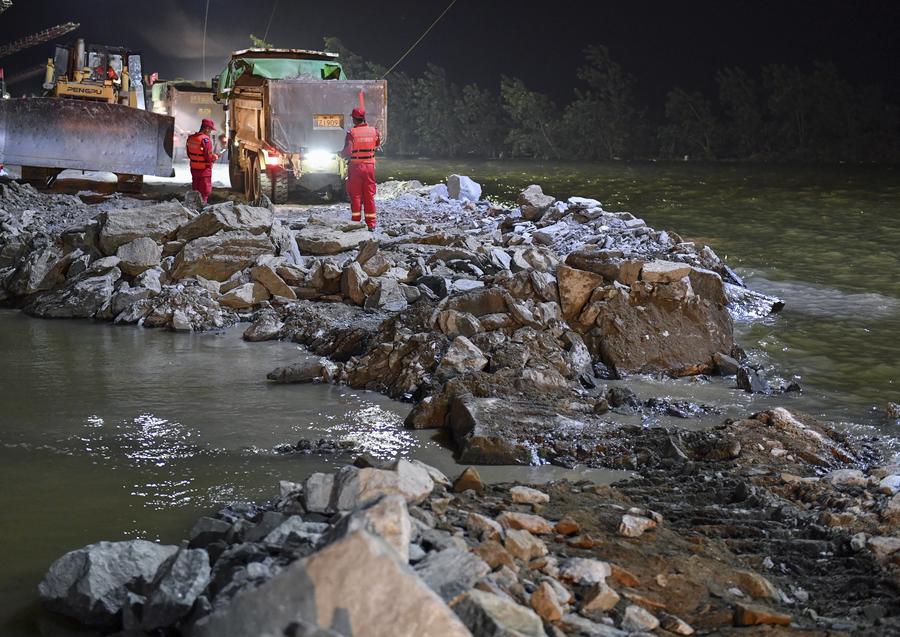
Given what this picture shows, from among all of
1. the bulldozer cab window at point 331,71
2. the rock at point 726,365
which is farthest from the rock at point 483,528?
the bulldozer cab window at point 331,71

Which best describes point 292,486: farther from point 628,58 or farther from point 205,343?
point 628,58

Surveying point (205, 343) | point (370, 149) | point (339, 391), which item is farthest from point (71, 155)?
point (339, 391)

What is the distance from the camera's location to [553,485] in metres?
5.00

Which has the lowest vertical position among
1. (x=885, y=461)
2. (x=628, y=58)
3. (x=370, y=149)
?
(x=885, y=461)

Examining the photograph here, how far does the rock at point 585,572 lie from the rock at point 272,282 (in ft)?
20.4

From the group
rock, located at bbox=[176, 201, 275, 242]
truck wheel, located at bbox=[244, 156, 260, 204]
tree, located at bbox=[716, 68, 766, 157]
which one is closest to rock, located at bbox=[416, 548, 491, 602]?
rock, located at bbox=[176, 201, 275, 242]

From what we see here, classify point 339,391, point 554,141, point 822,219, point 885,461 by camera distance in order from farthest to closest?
point 554,141 < point 822,219 < point 339,391 < point 885,461

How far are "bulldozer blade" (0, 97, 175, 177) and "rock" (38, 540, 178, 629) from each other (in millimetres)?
12470

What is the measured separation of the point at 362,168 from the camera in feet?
40.7

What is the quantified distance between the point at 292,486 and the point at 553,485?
1413 mm

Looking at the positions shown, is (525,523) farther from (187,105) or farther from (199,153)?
(187,105)

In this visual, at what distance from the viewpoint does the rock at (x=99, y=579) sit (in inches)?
146

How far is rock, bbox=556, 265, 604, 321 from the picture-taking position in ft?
26.3

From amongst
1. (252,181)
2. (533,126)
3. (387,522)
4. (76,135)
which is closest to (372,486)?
(387,522)
